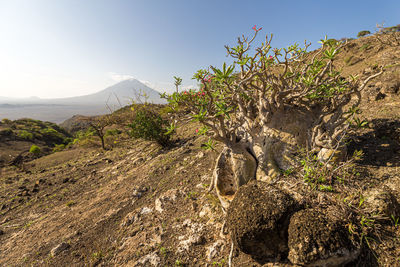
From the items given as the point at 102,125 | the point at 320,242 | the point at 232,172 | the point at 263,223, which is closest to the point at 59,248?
the point at 232,172

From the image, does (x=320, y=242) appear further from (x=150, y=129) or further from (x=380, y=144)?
(x=150, y=129)

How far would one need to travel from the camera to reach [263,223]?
2455 millimetres

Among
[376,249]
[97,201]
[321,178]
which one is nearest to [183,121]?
[321,178]

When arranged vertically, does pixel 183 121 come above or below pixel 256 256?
above

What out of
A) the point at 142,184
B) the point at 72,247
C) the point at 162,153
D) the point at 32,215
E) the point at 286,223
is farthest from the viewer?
the point at 162,153

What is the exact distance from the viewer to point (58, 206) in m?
6.76

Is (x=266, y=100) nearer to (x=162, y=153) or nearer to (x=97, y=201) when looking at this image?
(x=162, y=153)

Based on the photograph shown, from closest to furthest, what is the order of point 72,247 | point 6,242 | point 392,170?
point 392,170, point 72,247, point 6,242

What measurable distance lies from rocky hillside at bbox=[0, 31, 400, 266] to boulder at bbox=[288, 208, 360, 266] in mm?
12

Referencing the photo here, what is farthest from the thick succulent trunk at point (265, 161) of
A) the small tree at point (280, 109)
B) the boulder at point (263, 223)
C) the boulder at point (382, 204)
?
the boulder at point (382, 204)

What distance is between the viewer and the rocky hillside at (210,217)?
220 centimetres

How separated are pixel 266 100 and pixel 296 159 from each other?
1401 mm

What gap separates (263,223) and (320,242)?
707 millimetres

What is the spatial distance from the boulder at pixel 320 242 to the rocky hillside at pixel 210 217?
0.5 inches
